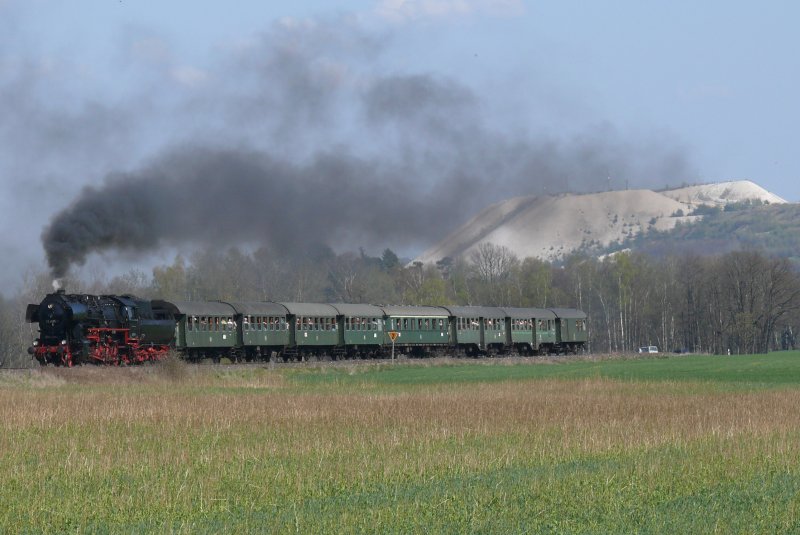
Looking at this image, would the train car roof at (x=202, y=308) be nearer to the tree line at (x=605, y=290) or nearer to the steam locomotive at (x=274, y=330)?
the steam locomotive at (x=274, y=330)

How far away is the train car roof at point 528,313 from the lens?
280ft

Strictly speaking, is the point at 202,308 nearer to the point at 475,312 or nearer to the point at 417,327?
the point at 417,327

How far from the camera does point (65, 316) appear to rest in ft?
159

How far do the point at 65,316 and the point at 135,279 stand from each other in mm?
82302

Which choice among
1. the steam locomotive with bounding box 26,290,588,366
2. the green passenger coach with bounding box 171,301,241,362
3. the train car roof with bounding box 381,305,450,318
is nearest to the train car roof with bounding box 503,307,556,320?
the steam locomotive with bounding box 26,290,588,366

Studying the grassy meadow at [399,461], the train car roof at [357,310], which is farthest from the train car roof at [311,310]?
the grassy meadow at [399,461]

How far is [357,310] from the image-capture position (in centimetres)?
7288

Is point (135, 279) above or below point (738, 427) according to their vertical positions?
above

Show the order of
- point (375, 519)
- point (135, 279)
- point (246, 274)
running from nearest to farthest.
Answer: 1. point (375, 519)
2. point (135, 279)
3. point (246, 274)

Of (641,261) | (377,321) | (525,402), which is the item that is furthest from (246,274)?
(525,402)

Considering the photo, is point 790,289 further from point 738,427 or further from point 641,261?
point 738,427

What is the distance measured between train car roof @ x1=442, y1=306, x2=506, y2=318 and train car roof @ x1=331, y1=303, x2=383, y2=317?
7.74 metres

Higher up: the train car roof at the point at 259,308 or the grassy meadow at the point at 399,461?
the train car roof at the point at 259,308

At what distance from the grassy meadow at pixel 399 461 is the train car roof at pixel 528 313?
4546cm
